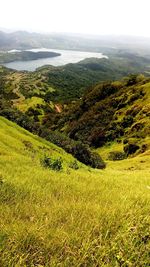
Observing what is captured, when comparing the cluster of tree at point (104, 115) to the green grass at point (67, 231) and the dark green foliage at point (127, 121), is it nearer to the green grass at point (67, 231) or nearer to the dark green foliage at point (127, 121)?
the dark green foliage at point (127, 121)

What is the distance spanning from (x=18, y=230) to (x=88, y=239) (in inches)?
43.1

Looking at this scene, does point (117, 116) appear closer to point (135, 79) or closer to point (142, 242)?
point (135, 79)

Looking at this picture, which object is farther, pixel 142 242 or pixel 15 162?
pixel 15 162

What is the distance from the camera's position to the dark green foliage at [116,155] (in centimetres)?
8503

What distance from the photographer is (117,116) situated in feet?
398

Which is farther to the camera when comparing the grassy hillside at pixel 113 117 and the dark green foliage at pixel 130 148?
the grassy hillside at pixel 113 117

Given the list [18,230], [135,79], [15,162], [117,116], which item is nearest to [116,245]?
[18,230]

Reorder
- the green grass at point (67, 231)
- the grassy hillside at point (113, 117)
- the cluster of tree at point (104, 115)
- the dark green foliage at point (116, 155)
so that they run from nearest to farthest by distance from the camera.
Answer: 1. the green grass at point (67, 231)
2. the dark green foliage at point (116, 155)
3. the grassy hillside at point (113, 117)
4. the cluster of tree at point (104, 115)

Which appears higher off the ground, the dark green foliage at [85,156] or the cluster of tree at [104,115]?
the dark green foliage at [85,156]

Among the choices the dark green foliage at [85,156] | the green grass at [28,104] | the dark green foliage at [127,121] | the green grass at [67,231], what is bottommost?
the green grass at [28,104]

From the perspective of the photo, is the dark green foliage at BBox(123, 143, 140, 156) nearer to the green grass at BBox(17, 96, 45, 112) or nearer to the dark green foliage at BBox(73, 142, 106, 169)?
the dark green foliage at BBox(73, 142, 106, 169)

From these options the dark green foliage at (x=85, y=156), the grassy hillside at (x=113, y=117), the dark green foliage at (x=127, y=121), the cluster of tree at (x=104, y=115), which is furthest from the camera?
the cluster of tree at (x=104, y=115)

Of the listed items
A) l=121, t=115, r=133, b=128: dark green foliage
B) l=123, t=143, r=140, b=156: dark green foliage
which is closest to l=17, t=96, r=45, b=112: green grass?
l=121, t=115, r=133, b=128: dark green foliage

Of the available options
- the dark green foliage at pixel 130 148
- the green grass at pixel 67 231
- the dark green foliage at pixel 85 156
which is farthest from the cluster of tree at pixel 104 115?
the green grass at pixel 67 231
